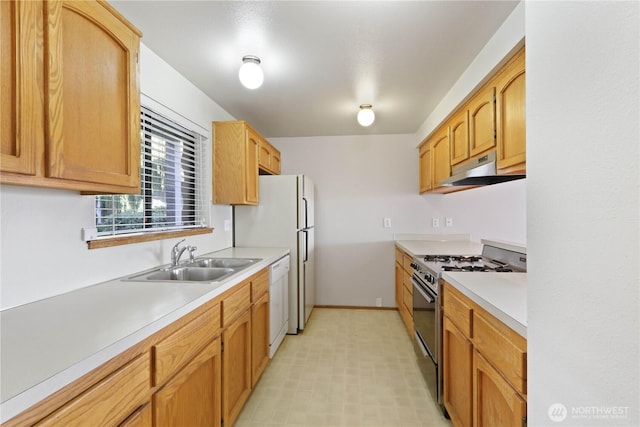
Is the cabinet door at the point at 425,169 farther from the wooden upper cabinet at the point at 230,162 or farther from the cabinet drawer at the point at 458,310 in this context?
the wooden upper cabinet at the point at 230,162

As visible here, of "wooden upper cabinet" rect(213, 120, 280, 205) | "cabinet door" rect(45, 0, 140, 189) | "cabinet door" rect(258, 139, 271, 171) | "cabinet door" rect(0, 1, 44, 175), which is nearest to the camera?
"cabinet door" rect(0, 1, 44, 175)

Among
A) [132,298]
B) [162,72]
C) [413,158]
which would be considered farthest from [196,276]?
[413,158]

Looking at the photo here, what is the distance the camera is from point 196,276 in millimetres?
1972

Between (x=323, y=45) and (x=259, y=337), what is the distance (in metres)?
2.03

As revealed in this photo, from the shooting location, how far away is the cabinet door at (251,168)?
2.60 m

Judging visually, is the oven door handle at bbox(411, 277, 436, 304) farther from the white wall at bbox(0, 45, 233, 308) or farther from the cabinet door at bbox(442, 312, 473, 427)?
the white wall at bbox(0, 45, 233, 308)

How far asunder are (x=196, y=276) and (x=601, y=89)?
2.11m

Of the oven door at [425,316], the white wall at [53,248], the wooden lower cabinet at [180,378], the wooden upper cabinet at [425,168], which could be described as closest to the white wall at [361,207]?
the wooden upper cabinet at [425,168]

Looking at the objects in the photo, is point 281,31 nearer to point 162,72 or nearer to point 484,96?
point 162,72

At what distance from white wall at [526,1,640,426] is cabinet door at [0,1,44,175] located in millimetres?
1359

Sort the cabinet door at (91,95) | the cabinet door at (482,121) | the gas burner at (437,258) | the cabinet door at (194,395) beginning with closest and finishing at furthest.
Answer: the cabinet door at (91,95), the cabinet door at (194,395), the cabinet door at (482,121), the gas burner at (437,258)

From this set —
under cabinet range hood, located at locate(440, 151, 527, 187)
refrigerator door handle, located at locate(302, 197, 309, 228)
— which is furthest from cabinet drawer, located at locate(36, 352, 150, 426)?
refrigerator door handle, located at locate(302, 197, 309, 228)

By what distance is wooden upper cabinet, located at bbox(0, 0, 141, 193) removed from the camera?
32.2 inches

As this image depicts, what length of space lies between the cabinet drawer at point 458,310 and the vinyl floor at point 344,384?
2.33ft
